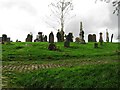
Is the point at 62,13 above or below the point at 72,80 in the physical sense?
above

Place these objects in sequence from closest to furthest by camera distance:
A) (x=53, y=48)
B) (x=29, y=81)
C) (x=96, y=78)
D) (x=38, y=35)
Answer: (x=96, y=78) < (x=29, y=81) < (x=53, y=48) < (x=38, y=35)

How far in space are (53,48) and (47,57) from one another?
17.9 ft

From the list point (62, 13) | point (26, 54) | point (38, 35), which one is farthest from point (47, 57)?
point (62, 13)

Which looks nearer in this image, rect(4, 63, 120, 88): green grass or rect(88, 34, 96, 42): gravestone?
rect(4, 63, 120, 88): green grass

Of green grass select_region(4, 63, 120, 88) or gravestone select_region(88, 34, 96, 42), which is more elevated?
gravestone select_region(88, 34, 96, 42)

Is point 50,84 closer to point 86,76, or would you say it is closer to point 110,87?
point 86,76

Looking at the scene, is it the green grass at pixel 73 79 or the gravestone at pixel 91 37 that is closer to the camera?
the green grass at pixel 73 79

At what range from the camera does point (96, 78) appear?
11852 millimetres

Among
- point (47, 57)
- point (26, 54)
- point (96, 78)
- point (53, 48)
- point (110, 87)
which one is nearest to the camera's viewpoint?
point (110, 87)

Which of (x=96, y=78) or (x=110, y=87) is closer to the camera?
(x=110, y=87)

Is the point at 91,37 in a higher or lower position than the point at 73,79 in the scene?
higher

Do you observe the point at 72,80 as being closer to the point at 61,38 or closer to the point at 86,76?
the point at 86,76

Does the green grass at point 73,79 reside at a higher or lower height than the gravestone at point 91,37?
lower

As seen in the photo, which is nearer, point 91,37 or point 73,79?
point 73,79
